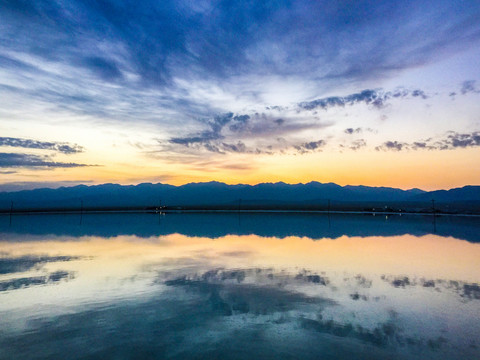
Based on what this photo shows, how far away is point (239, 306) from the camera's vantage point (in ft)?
33.1

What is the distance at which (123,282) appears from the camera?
42.9ft

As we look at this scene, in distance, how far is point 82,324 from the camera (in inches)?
337

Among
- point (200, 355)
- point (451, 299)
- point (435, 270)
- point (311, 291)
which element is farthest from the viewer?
point (435, 270)

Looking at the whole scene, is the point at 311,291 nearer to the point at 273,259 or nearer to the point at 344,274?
the point at 344,274

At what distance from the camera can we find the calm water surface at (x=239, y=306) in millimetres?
7234

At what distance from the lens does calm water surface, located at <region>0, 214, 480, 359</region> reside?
23.7 ft

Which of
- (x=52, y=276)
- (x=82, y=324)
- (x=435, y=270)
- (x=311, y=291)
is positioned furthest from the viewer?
(x=435, y=270)

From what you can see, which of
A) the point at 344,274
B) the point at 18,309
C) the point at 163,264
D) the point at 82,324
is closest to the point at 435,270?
the point at 344,274

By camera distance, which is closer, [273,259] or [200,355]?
[200,355]

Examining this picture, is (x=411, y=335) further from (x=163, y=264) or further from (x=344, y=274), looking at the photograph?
(x=163, y=264)

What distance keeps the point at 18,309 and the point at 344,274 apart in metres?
12.6

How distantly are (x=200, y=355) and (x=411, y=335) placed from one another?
522 cm

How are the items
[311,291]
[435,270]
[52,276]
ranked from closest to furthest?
[311,291]
[52,276]
[435,270]

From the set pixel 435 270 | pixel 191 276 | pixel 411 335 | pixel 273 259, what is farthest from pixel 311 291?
pixel 435 270
